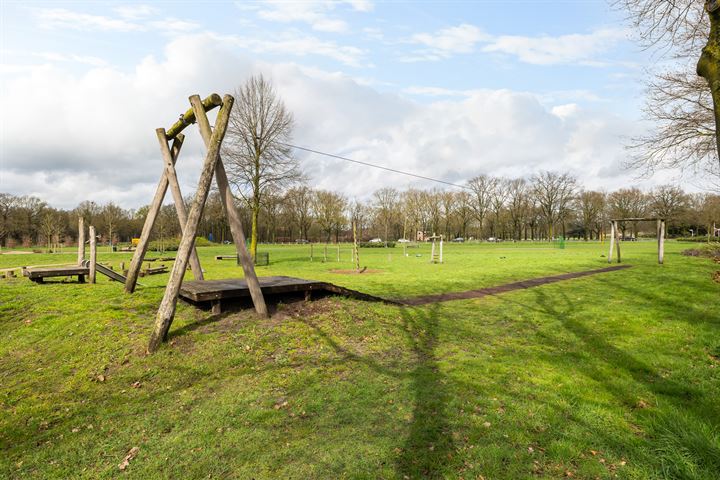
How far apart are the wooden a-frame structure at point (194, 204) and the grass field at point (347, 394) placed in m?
0.45

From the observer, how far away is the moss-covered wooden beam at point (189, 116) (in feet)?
23.7

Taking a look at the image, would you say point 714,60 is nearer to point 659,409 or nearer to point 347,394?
point 659,409

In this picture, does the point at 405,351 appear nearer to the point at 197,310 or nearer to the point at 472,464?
the point at 472,464

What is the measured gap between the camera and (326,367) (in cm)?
566

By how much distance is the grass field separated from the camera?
365 cm

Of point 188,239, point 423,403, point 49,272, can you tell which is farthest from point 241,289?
point 49,272

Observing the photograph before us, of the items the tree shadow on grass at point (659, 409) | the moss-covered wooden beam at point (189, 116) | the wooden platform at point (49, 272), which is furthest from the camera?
the wooden platform at point (49, 272)

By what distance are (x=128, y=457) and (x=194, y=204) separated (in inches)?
153

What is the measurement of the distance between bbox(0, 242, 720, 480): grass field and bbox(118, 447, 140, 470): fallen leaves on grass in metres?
0.05

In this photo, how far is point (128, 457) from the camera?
3.68 metres

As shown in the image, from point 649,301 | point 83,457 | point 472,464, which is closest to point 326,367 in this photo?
point 472,464

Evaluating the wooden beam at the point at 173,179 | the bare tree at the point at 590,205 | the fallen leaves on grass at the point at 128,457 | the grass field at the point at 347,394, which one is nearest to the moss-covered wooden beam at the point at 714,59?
the grass field at the point at 347,394

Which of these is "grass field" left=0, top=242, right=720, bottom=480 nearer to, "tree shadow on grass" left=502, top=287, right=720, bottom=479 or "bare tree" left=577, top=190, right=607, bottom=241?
"tree shadow on grass" left=502, top=287, right=720, bottom=479

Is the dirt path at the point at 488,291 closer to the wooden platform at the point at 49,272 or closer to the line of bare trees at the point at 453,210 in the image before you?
the wooden platform at the point at 49,272
